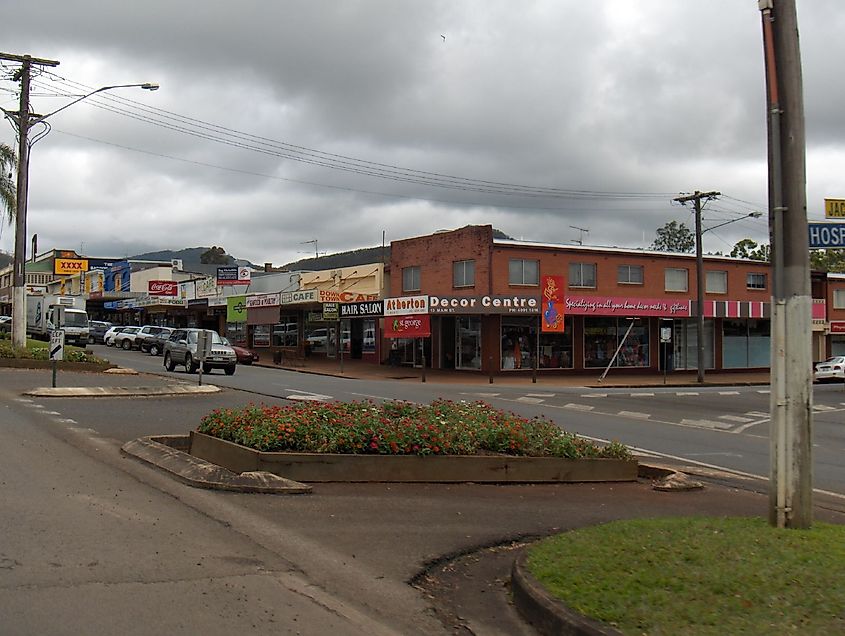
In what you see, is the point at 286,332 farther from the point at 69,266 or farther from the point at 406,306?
the point at 69,266

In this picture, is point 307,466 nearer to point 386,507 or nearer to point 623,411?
point 386,507

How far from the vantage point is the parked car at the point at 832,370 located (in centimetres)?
4450

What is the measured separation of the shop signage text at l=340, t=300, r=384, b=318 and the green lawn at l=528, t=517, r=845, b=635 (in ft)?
121

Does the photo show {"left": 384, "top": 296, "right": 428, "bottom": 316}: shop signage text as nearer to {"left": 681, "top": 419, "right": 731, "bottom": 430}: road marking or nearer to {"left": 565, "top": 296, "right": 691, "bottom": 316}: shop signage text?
{"left": 565, "top": 296, "right": 691, "bottom": 316}: shop signage text

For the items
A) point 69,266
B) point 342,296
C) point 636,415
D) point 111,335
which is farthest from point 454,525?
point 69,266

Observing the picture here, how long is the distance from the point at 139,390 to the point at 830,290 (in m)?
52.0

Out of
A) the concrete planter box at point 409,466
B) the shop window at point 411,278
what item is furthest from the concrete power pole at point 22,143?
the shop window at point 411,278

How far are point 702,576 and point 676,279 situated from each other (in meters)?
44.9

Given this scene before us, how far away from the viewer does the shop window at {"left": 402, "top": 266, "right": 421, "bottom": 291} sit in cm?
4550

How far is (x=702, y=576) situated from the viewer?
601 centimetres

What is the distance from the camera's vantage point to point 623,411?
24391 mm

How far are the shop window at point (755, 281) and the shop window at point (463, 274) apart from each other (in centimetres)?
2026

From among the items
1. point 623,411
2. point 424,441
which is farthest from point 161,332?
point 424,441

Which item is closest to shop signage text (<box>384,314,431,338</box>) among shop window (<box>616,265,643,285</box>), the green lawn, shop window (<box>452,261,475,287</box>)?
shop window (<box>452,261,475,287</box>)
